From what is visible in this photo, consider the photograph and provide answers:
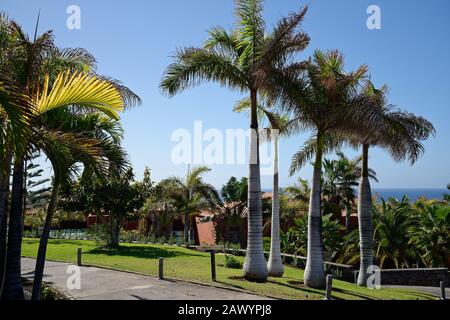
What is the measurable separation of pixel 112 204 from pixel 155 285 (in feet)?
36.0

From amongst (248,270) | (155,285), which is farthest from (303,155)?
(155,285)

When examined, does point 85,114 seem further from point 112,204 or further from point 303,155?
point 112,204

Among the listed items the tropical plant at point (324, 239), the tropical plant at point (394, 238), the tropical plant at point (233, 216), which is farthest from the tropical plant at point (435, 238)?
the tropical plant at point (233, 216)

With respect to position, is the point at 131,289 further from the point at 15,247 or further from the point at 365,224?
the point at 365,224

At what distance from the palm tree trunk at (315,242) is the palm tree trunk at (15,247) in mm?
8927

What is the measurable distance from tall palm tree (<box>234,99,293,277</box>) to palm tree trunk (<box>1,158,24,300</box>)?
31.6 feet

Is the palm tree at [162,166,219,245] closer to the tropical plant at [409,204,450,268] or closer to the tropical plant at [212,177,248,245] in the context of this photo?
the tropical plant at [212,177,248,245]

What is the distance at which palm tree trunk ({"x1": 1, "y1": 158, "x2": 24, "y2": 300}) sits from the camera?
9.75 meters

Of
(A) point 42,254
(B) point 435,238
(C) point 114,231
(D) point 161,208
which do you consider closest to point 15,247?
(A) point 42,254

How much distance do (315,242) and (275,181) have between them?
3425 millimetres

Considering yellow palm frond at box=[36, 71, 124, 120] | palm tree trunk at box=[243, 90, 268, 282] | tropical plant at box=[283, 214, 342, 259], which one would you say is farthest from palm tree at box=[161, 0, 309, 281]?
tropical plant at box=[283, 214, 342, 259]
